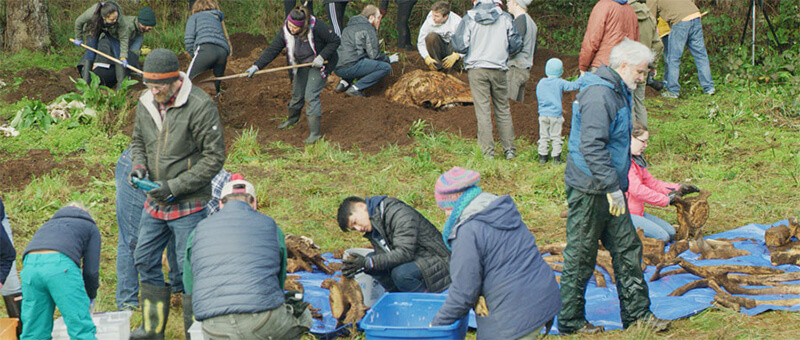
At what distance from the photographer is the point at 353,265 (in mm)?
4938

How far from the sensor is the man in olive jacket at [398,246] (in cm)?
514

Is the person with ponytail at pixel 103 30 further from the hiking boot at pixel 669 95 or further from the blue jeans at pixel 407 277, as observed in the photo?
the hiking boot at pixel 669 95

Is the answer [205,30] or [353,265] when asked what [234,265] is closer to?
[353,265]

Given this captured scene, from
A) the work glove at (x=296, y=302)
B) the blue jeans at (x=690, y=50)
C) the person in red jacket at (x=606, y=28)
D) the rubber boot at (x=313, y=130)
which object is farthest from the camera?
the blue jeans at (x=690, y=50)

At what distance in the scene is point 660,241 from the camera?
6035 millimetres

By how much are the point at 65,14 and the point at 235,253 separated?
1372 centimetres

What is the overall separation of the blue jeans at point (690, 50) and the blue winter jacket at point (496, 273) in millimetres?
8514

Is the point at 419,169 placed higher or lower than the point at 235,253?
lower

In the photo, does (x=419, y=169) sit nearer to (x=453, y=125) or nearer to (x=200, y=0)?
(x=453, y=125)

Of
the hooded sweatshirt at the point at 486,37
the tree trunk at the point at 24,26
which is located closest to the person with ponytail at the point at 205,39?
the hooded sweatshirt at the point at 486,37

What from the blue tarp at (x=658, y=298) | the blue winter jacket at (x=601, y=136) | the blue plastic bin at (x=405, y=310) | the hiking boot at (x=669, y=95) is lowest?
the hiking boot at (x=669, y=95)

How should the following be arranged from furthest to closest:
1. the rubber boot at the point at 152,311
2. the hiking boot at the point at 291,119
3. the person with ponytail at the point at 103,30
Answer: the person with ponytail at the point at 103,30 → the hiking boot at the point at 291,119 → the rubber boot at the point at 152,311

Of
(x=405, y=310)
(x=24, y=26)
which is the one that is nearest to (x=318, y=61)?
(x=405, y=310)

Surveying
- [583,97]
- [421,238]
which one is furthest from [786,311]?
[421,238]
